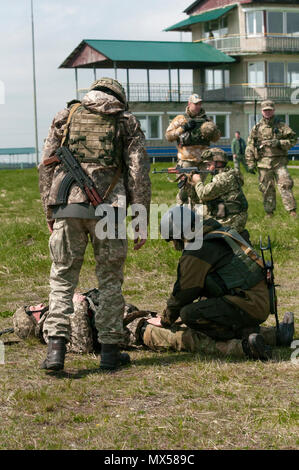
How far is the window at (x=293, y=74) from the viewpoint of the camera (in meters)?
58.3

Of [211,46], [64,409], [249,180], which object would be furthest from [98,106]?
[211,46]

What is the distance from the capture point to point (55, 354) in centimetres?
529

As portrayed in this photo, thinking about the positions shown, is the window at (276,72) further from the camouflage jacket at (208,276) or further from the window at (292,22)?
the camouflage jacket at (208,276)

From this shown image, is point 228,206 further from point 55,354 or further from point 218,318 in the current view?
point 55,354

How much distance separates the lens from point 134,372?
215 inches

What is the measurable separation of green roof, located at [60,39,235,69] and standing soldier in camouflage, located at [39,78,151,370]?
1730 inches

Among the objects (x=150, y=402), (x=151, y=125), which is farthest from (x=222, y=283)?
(x=151, y=125)

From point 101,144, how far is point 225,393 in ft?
6.61

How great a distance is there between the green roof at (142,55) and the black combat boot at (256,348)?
44.4 metres

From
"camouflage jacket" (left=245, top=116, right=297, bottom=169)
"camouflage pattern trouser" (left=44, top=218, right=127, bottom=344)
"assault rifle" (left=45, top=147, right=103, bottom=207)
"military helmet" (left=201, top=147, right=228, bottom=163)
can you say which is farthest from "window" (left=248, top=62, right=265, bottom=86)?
"camouflage pattern trouser" (left=44, top=218, right=127, bottom=344)

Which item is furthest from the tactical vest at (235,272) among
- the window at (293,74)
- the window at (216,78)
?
the window at (293,74)

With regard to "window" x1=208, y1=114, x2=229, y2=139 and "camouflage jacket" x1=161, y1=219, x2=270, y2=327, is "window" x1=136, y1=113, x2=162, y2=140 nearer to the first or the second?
"window" x1=208, y1=114, x2=229, y2=139

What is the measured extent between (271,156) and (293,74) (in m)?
46.6

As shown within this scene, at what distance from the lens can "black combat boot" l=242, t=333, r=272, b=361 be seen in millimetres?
5480
